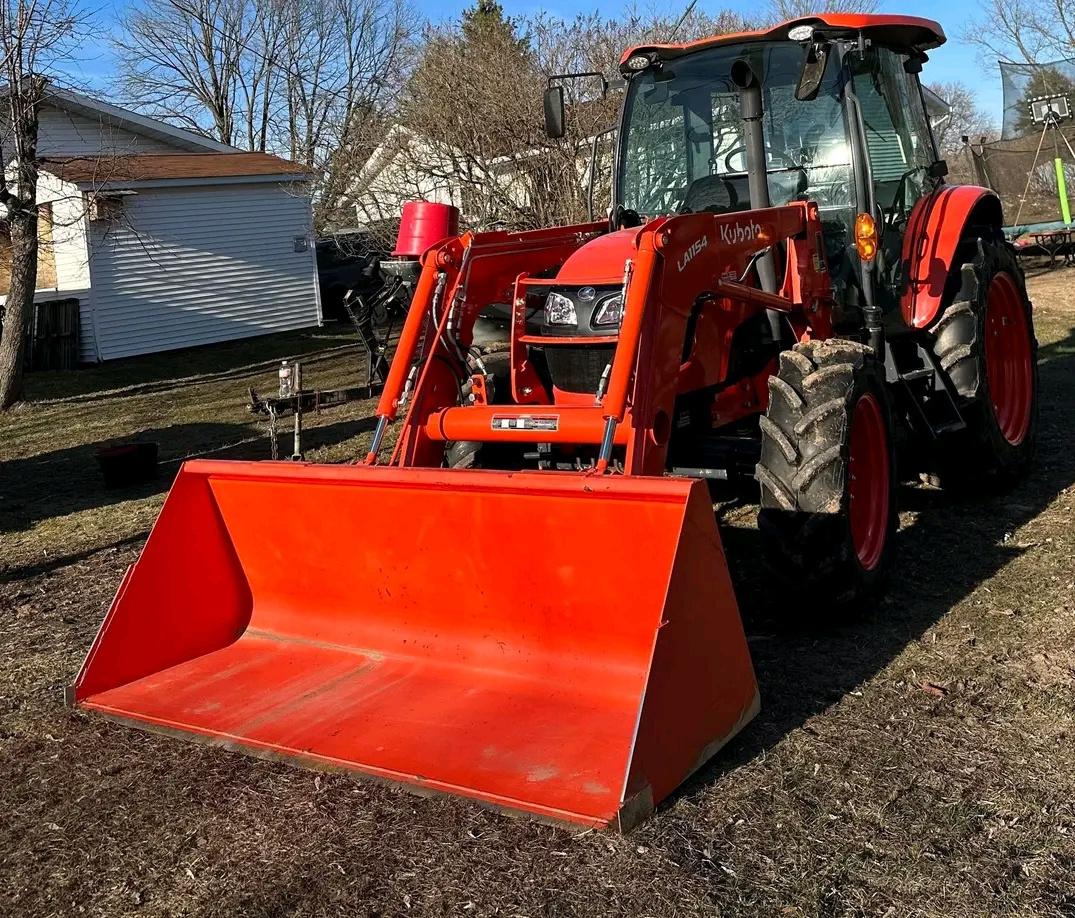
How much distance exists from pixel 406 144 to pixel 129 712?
12.9 m

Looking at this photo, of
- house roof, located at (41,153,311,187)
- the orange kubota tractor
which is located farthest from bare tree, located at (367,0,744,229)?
the orange kubota tractor

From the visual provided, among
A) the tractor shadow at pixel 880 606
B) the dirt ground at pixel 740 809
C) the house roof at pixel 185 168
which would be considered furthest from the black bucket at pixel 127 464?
the house roof at pixel 185 168

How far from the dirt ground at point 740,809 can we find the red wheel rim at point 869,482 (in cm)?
30

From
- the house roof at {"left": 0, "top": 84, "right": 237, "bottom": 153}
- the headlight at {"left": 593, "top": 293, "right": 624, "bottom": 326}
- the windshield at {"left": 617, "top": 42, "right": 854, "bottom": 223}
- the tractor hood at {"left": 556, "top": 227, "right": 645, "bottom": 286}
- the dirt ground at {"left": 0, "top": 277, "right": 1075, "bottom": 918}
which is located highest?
the house roof at {"left": 0, "top": 84, "right": 237, "bottom": 153}

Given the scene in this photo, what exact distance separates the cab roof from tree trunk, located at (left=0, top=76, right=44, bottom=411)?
9262 mm

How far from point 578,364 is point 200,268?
18.1m

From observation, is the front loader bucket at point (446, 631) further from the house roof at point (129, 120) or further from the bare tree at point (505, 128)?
the house roof at point (129, 120)

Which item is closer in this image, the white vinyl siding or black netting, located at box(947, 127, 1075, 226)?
the white vinyl siding

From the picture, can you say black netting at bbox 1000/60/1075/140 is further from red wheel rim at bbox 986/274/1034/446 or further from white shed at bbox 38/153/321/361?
red wheel rim at bbox 986/274/1034/446

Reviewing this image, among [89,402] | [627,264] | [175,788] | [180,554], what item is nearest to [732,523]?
[627,264]

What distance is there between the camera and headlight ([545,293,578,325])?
188 inches

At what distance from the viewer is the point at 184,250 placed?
2114 centimetres

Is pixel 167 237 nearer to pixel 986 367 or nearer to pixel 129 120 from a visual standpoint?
pixel 129 120

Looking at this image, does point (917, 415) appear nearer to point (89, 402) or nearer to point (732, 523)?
point (732, 523)
